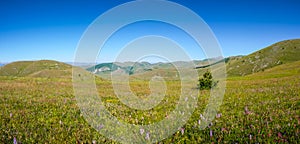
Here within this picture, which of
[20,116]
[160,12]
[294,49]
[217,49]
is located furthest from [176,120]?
[294,49]

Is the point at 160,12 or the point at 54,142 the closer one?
the point at 54,142

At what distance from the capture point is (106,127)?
6238 mm

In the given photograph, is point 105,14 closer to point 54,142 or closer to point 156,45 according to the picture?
point 156,45

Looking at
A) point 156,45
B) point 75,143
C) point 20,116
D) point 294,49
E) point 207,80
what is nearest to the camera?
point 75,143

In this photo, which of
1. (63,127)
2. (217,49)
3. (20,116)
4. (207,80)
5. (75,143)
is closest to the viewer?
(75,143)

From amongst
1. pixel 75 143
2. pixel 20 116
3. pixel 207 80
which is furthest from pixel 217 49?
pixel 207 80

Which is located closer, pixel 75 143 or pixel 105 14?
pixel 75 143

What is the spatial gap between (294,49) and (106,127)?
Answer: 23346cm

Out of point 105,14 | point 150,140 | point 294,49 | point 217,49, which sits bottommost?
point 150,140

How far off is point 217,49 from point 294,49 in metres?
231

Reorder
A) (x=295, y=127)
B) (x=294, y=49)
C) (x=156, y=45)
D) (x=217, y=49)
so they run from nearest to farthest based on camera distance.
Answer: (x=295, y=127) → (x=217, y=49) → (x=156, y=45) → (x=294, y=49)

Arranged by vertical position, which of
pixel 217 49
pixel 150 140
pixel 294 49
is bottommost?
pixel 150 140

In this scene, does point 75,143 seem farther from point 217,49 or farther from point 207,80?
point 207,80

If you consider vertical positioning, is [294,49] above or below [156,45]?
above
